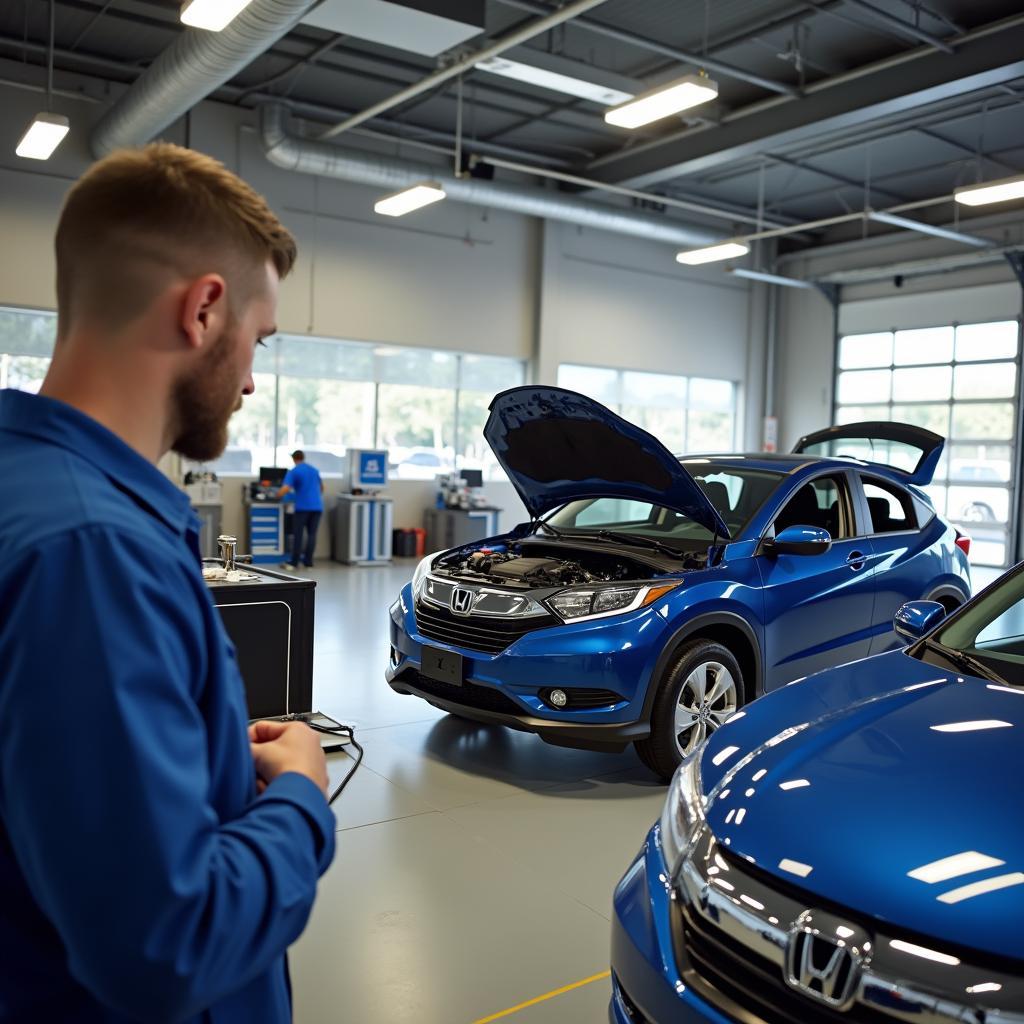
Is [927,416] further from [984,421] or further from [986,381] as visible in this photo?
[986,381]

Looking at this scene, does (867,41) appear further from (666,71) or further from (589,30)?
(589,30)

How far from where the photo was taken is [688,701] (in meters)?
4.47

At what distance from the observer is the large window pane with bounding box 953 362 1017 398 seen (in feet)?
51.0

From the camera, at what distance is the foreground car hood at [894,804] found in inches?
63.4

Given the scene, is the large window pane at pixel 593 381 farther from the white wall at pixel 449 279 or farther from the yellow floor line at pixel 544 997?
the yellow floor line at pixel 544 997

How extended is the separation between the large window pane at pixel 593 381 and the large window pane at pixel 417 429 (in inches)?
80.1

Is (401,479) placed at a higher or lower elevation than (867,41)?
lower

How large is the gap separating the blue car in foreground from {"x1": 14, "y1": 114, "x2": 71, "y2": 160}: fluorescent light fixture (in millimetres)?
8897

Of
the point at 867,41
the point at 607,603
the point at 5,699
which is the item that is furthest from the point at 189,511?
the point at 867,41

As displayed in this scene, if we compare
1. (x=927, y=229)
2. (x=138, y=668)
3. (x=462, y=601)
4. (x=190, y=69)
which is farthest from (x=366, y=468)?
(x=138, y=668)

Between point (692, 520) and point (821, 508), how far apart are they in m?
0.97

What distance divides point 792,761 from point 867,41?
33.8ft

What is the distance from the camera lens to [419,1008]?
103 inches

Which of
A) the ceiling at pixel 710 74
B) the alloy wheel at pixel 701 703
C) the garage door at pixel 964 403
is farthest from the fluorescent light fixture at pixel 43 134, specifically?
the garage door at pixel 964 403
